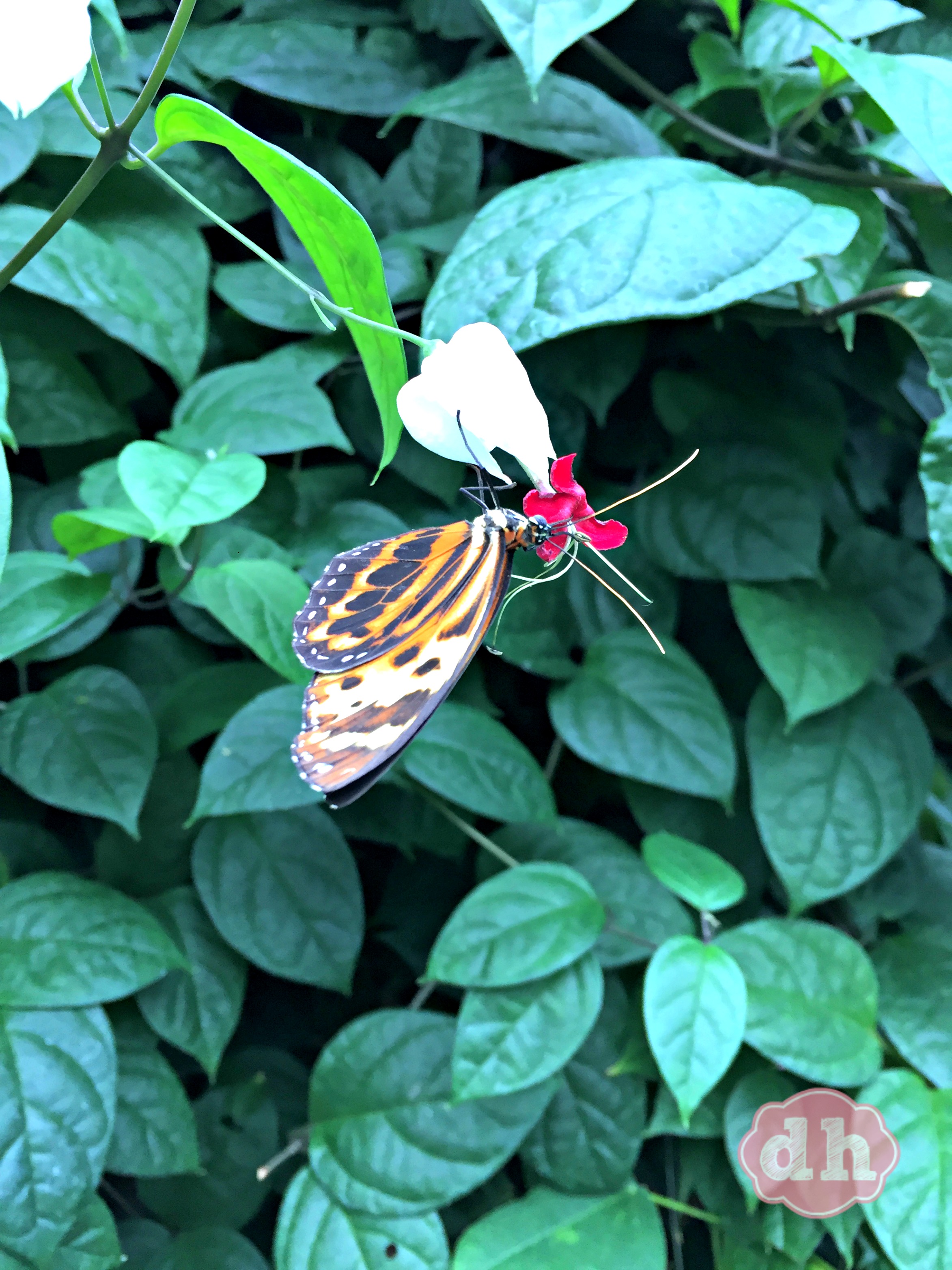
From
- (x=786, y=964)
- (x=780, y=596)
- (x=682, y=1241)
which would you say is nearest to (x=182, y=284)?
(x=780, y=596)

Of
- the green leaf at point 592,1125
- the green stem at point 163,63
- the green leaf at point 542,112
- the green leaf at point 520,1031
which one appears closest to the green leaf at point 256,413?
the green leaf at point 542,112

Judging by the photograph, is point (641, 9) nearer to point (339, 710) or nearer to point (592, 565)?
point (592, 565)

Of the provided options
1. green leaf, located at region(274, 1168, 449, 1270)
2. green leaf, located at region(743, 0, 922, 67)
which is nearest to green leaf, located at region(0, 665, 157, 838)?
green leaf, located at region(274, 1168, 449, 1270)

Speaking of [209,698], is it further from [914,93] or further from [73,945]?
[914,93]

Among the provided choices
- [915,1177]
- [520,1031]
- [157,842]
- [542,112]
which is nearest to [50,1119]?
[157,842]

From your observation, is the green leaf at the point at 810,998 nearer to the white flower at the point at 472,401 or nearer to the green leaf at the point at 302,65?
the white flower at the point at 472,401

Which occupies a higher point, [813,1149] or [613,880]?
[613,880]

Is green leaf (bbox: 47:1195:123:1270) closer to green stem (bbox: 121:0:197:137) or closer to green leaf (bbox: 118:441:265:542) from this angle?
green leaf (bbox: 118:441:265:542)
